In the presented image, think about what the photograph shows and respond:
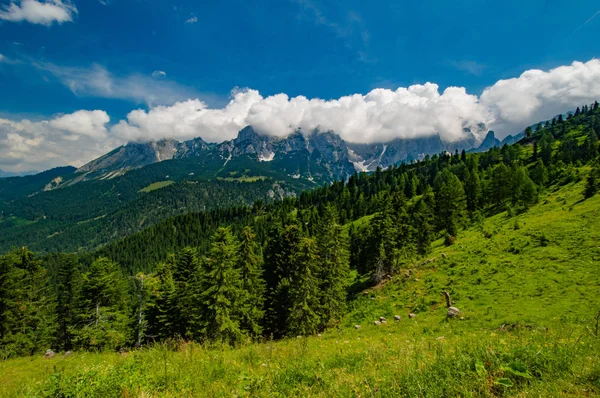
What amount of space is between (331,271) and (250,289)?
1014cm

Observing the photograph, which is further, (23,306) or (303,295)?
(23,306)

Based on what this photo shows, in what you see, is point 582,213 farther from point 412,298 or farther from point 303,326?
point 303,326

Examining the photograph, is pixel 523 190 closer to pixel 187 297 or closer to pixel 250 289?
pixel 250 289

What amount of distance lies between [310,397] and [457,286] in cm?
3068

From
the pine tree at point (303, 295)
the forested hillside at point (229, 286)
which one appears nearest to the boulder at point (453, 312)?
the pine tree at point (303, 295)

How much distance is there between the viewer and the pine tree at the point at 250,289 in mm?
29422

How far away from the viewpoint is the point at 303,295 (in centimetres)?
2952

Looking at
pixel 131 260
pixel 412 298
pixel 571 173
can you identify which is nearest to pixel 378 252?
pixel 412 298

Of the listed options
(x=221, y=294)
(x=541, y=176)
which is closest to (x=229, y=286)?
(x=221, y=294)

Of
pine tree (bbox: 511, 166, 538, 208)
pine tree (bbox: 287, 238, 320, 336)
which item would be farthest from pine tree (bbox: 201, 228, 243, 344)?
pine tree (bbox: 511, 166, 538, 208)

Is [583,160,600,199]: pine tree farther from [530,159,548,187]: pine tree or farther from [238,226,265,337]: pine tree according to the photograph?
[238,226,265,337]: pine tree

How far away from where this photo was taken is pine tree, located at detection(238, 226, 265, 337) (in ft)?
96.5

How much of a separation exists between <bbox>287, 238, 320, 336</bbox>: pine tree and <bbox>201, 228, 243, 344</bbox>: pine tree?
563 cm

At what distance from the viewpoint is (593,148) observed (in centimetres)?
9056
